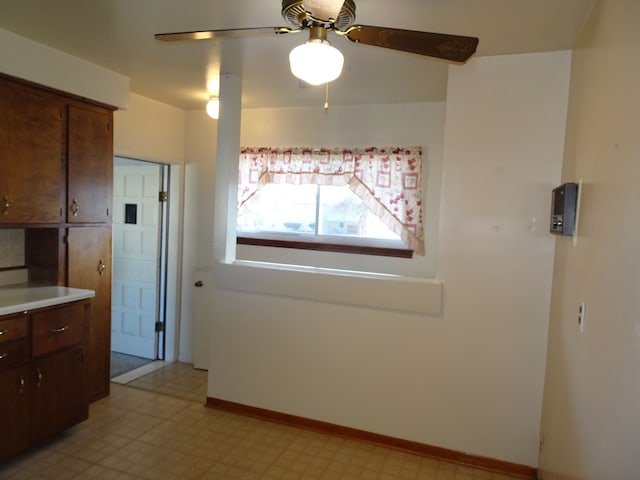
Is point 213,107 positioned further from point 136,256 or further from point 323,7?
point 323,7

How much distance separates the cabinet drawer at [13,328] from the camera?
2219mm

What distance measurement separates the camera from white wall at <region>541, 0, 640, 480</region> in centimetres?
117

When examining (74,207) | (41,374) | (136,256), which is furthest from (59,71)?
(136,256)

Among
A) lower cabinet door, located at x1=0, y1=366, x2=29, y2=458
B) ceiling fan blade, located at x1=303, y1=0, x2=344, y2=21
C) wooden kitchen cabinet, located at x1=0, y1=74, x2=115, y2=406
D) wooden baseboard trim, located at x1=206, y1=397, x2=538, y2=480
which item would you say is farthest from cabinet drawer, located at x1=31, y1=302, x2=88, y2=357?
ceiling fan blade, located at x1=303, y1=0, x2=344, y2=21

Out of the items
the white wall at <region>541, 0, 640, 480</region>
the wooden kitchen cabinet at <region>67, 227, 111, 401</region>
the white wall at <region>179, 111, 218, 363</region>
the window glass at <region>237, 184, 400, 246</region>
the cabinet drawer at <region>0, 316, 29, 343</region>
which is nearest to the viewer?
the white wall at <region>541, 0, 640, 480</region>

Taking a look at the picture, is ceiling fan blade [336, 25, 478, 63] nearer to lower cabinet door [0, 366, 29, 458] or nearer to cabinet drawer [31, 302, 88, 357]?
cabinet drawer [31, 302, 88, 357]

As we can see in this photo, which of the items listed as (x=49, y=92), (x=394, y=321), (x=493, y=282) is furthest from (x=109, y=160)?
(x=493, y=282)

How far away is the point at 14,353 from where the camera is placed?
229 centimetres

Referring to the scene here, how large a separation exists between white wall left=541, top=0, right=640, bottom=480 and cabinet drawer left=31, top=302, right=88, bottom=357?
8.81ft

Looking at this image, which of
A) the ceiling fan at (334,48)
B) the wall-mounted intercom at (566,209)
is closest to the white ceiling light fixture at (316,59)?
the ceiling fan at (334,48)

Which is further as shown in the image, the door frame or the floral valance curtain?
the door frame

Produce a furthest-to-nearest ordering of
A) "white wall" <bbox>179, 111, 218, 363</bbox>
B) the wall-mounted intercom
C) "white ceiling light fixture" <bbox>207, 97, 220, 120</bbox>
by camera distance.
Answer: "white wall" <bbox>179, 111, 218, 363</bbox>
"white ceiling light fixture" <bbox>207, 97, 220, 120</bbox>
the wall-mounted intercom

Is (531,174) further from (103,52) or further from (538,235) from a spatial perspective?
(103,52)

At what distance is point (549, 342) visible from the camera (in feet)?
7.66
